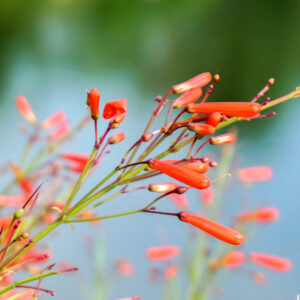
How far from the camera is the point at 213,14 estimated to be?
2750 cm

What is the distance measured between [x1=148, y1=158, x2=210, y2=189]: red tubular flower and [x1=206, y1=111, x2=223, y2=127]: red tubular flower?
6cm

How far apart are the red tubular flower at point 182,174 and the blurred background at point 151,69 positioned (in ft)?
3.67

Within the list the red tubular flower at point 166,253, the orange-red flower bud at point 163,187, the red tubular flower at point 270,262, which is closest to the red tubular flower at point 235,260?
the red tubular flower at point 270,262

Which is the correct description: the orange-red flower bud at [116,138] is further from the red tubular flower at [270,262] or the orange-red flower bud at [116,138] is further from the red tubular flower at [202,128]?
the red tubular flower at [270,262]

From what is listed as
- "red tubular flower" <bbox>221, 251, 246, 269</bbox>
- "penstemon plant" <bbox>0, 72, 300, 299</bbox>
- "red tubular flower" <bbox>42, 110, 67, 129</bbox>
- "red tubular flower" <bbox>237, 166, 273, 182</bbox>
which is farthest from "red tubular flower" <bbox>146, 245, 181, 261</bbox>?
"penstemon plant" <bbox>0, 72, 300, 299</bbox>

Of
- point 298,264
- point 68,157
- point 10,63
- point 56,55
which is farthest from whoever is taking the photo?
point 56,55

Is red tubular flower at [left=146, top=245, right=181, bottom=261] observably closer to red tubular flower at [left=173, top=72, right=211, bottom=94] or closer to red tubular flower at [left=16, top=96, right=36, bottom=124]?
red tubular flower at [left=16, top=96, right=36, bottom=124]

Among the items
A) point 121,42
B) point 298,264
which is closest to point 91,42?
point 121,42

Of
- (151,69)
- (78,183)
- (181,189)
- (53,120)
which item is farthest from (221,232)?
(151,69)

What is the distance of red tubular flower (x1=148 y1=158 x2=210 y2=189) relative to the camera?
0.68m

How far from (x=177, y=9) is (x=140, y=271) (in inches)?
1005

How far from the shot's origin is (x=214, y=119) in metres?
0.70

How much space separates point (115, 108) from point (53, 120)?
0.89m

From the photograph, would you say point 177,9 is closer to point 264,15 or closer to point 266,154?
point 264,15
